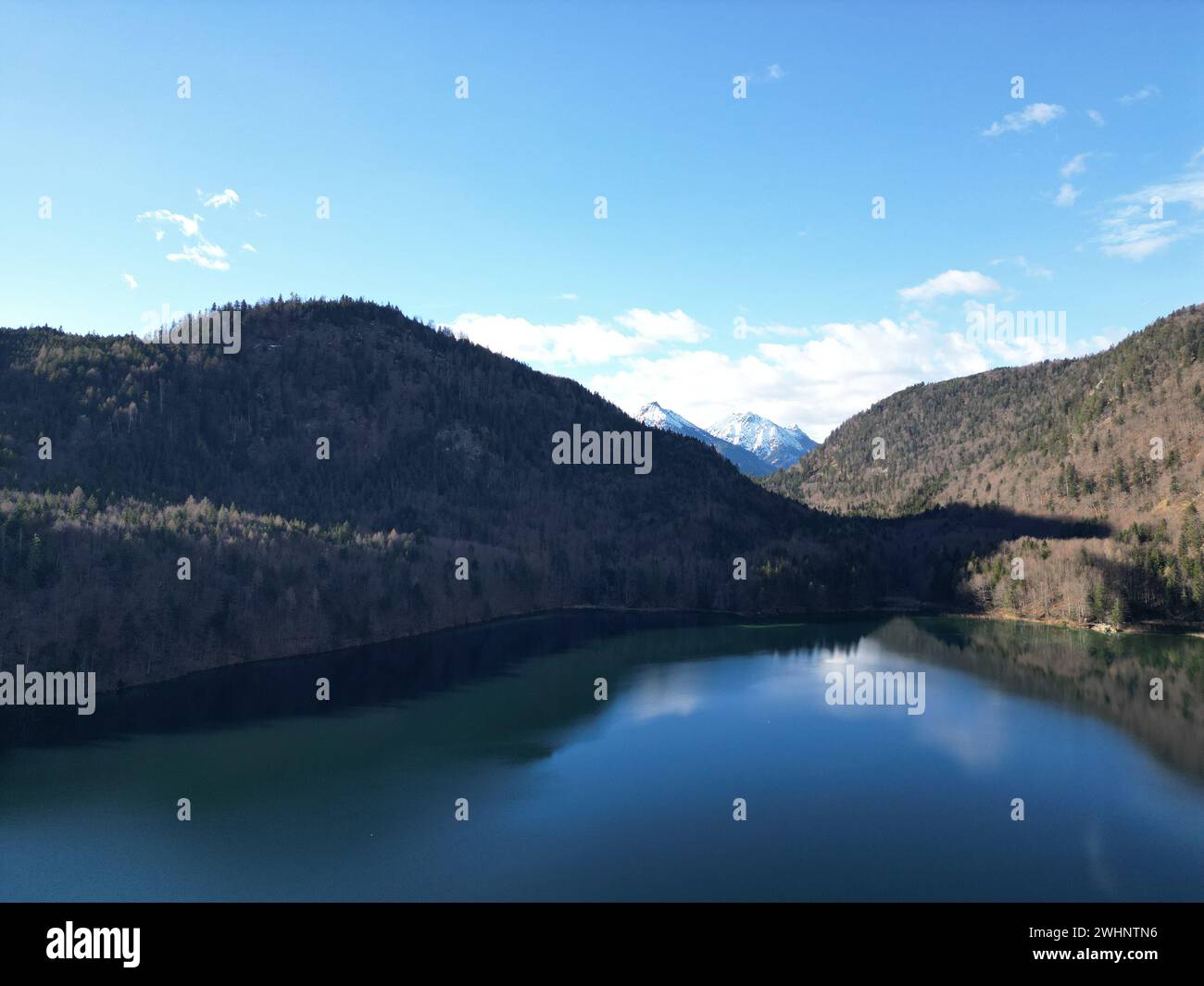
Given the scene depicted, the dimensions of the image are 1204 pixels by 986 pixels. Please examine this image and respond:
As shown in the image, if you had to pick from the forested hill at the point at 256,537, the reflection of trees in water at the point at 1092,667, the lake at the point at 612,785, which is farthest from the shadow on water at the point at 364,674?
the reflection of trees in water at the point at 1092,667

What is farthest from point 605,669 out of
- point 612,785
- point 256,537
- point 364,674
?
point 256,537

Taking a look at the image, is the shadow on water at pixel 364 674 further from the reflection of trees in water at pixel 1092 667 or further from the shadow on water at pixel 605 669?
the reflection of trees in water at pixel 1092 667

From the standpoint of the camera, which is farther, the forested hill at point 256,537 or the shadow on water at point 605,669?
the forested hill at point 256,537

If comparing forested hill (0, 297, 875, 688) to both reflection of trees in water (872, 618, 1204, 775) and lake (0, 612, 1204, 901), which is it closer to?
lake (0, 612, 1204, 901)

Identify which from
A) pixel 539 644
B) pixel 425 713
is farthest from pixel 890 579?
pixel 425 713

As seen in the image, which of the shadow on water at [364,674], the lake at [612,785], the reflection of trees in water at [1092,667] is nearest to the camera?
the lake at [612,785]

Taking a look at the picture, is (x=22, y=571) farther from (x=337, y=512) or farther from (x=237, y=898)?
(x=337, y=512)
